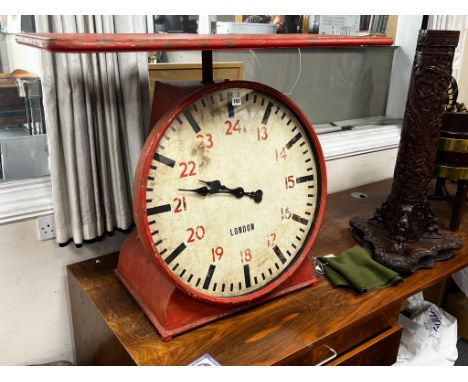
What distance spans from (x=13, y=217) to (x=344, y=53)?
1.51 meters

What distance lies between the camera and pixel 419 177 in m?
1.14

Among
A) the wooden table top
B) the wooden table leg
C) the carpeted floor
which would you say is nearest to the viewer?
the wooden table top

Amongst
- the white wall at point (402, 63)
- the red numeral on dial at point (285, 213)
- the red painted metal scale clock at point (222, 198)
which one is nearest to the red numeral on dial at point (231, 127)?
the red painted metal scale clock at point (222, 198)

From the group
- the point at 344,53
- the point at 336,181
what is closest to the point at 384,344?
the point at 336,181

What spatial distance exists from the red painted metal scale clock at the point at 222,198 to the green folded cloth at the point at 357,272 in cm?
12

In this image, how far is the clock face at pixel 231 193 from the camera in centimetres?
80

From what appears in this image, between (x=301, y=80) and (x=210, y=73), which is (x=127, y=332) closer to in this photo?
(x=210, y=73)

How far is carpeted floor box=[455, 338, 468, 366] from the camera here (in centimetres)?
177

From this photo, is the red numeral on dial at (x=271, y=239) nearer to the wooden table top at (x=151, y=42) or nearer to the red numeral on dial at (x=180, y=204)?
the red numeral on dial at (x=180, y=204)

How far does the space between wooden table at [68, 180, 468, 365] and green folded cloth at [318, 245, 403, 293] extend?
19 millimetres

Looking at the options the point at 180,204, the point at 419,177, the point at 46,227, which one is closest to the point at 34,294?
the point at 46,227

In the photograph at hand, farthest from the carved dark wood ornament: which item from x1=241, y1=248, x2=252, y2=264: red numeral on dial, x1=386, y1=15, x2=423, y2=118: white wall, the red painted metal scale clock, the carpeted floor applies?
x1=386, y1=15, x2=423, y2=118: white wall

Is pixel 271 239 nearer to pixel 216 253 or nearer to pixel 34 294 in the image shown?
pixel 216 253

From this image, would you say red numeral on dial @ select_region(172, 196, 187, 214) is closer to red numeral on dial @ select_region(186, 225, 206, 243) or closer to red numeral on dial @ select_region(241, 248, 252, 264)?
red numeral on dial @ select_region(186, 225, 206, 243)
